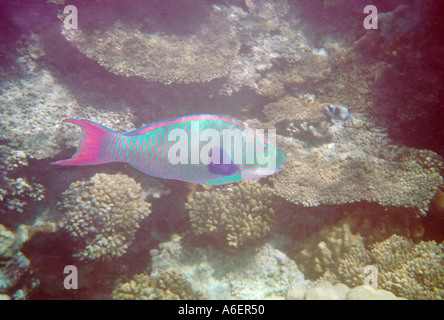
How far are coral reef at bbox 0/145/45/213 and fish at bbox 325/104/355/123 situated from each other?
201 inches

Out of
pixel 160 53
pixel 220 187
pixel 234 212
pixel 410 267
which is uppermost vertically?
pixel 160 53

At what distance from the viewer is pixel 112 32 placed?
13.9 feet

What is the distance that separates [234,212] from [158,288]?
A: 1.41 m

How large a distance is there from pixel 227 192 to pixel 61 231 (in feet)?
7.90

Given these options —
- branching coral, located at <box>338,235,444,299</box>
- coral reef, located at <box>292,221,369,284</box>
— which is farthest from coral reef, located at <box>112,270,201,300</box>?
branching coral, located at <box>338,235,444,299</box>

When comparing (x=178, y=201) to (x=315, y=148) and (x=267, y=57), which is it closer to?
(x=315, y=148)

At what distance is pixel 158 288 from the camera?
2910mm

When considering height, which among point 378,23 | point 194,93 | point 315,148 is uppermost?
point 378,23

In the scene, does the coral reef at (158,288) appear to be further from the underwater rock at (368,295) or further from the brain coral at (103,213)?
the underwater rock at (368,295)

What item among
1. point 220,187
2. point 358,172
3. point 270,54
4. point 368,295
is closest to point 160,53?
point 270,54

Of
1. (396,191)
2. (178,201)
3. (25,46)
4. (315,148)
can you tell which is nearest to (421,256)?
(396,191)

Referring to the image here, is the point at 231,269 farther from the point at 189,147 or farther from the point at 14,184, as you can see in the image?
the point at 14,184

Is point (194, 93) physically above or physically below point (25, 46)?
below
